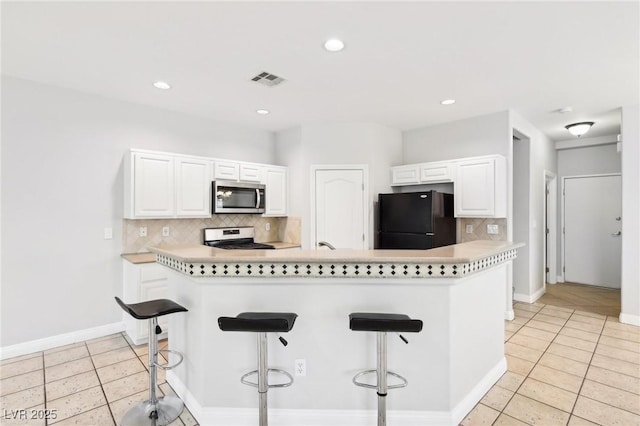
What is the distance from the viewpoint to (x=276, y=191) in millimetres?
4895

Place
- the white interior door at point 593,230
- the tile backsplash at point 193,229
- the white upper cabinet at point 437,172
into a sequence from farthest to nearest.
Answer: the white interior door at point 593,230 → the white upper cabinet at point 437,172 → the tile backsplash at point 193,229

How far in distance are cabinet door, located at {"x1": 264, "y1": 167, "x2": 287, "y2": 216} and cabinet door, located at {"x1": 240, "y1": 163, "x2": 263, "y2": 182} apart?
120 mm

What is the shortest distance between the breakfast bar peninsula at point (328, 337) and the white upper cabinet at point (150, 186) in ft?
6.10

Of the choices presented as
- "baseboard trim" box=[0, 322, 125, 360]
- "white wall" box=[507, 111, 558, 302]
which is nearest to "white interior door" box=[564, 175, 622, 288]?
"white wall" box=[507, 111, 558, 302]

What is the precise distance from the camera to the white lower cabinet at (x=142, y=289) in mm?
3277

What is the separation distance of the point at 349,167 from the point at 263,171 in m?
1.25

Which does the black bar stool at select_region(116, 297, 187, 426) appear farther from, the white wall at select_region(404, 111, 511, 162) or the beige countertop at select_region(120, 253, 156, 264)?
the white wall at select_region(404, 111, 511, 162)

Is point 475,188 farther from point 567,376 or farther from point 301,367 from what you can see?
point 301,367

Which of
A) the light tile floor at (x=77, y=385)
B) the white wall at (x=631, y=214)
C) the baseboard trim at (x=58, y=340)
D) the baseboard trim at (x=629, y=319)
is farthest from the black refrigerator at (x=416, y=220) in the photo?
the baseboard trim at (x=58, y=340)

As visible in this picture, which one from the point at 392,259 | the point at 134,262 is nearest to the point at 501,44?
the point at 392,259

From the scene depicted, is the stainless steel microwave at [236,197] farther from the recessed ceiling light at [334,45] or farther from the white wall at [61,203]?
the recessed ceiling light at [334,45]

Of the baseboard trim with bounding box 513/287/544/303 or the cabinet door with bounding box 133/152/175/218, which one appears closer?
the cabinet door with bounding box 133/152/175/218

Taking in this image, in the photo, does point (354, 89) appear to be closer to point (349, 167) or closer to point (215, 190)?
point (349, 167)

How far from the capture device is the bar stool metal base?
2.07 meters
